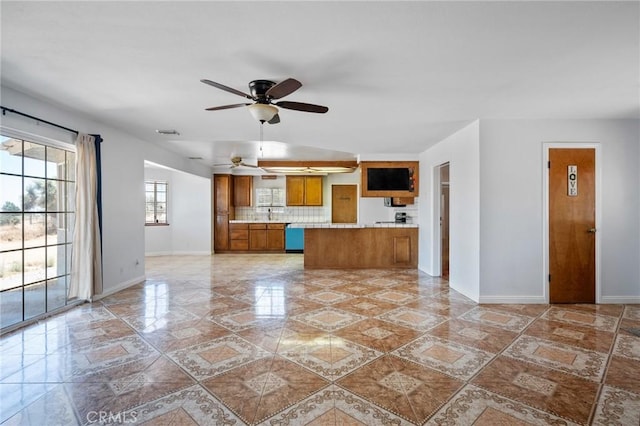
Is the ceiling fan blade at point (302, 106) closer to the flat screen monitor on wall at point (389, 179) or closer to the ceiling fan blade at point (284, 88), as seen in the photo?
the ceiling fan blade at point (284, 88)

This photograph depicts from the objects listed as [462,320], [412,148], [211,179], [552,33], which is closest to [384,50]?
[552,33]

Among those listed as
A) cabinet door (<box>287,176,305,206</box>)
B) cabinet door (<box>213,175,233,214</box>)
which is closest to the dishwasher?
cabinet door (<box>287,176,305,206</box>)

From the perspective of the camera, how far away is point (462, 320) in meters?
3.43

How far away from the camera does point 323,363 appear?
2469mm

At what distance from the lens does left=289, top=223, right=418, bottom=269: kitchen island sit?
642cm

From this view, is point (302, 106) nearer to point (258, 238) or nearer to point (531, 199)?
point (531, 199)

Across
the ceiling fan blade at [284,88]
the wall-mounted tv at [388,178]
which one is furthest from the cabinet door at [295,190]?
the ceiling fan blade at [284,88]

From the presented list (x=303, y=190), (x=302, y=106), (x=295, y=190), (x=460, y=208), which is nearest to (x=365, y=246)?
(x=460, y=208)

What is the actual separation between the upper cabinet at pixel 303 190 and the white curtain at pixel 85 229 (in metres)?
5.51

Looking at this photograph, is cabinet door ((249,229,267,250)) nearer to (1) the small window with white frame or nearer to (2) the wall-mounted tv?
(1) the small window with white frame

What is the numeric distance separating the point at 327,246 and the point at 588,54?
4910 mm

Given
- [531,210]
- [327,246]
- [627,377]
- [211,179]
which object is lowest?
[627,377]

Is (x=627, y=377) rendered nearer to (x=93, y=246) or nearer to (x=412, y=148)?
(x=412, y=148)

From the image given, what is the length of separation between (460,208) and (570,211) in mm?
1297
